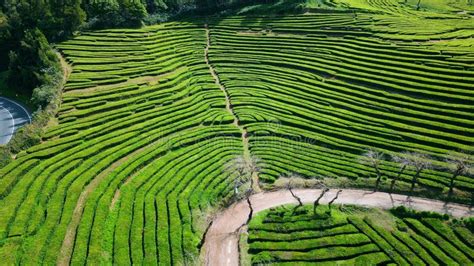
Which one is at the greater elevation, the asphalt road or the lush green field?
the asphalt road

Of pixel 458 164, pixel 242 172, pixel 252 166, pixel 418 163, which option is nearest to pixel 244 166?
pixel 252 166

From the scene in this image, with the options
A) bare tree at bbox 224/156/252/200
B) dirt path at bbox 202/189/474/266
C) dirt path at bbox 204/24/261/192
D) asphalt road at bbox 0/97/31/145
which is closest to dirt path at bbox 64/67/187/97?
dirt path at bbox 204/24/261/192

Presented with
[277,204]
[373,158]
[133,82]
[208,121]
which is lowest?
[277,204]

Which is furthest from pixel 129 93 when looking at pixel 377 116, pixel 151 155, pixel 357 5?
pixel 357 5

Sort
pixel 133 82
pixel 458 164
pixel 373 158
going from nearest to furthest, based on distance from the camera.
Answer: pixel 458 164, pixel 373 158, pixel 133 82

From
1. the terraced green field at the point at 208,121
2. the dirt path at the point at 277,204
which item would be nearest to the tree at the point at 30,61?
the terraced green field at the point at 208,121

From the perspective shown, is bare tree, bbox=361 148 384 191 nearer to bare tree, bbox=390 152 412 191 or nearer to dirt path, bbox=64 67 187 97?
bare tree, bbox=390 152 412 191

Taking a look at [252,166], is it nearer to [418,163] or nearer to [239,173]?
[239,173]

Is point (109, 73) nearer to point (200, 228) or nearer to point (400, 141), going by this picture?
point (200, 228)
